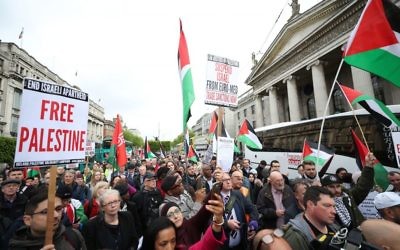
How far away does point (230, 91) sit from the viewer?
5668mm

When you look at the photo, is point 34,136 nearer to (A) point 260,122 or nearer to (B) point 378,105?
(B) point 378,105

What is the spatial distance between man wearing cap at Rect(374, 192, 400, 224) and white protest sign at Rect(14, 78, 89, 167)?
343 centimetres

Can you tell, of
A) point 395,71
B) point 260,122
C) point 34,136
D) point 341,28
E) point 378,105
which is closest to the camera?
point 34,136

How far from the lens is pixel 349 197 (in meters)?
3.41

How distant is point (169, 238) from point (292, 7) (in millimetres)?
29966

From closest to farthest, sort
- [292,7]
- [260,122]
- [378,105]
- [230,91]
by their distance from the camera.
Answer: [378,105] < [230,91] < [292,7] < [260,122]

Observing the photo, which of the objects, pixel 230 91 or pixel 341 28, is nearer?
pixel 230 91

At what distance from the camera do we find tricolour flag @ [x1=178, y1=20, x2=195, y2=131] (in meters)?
4.65

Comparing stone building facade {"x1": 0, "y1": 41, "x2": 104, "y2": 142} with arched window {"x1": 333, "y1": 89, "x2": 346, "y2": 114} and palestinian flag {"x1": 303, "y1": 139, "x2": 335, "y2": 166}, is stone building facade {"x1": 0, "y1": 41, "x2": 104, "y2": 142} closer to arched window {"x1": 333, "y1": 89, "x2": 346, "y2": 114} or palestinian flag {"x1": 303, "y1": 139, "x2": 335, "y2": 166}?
arched window {"x1": 333, "y1": 89, "x2": 346, "y2": 114}

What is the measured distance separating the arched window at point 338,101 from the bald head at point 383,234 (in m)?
23.1

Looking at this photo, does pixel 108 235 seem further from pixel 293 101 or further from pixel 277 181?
pixel 293 101

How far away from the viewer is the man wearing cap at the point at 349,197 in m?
3.15

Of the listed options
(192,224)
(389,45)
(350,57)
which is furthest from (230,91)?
(192,224)

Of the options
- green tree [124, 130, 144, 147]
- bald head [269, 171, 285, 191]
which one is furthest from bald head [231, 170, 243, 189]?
green tree [124, 130, 144, 147]
